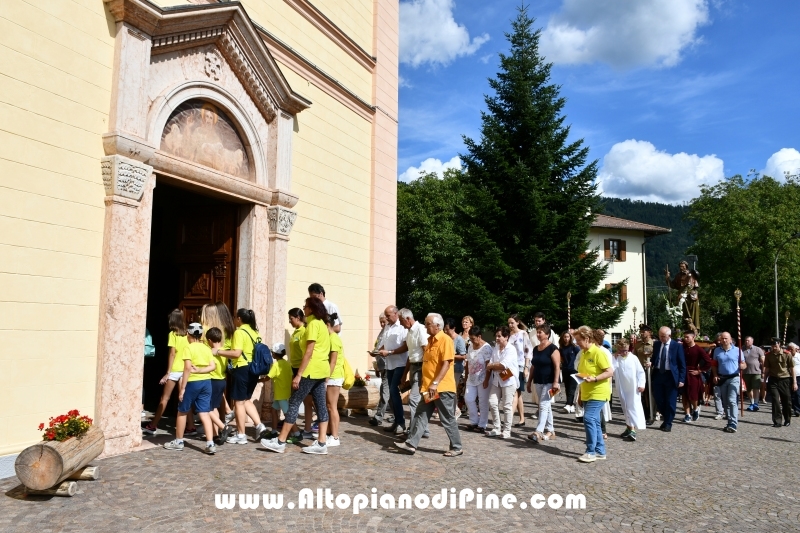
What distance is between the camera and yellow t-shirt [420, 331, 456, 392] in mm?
A: 7430

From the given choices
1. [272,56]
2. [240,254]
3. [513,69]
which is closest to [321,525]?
[240,254]

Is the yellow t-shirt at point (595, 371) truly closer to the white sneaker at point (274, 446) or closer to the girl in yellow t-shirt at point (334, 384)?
the girl in yellow t-shirt at point (334, 384)

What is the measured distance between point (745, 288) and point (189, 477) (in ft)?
141

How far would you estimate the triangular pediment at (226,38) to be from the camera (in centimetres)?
706

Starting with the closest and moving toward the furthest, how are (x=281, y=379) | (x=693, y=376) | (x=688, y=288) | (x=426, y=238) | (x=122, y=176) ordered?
(x=122, y=176)
(x=281, y=379)
(x=693, y=376)
(x=688, y=288)
(x=426, y=238)

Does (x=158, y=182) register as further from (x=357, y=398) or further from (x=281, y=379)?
(x=357, y=398)

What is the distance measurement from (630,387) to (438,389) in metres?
3.89

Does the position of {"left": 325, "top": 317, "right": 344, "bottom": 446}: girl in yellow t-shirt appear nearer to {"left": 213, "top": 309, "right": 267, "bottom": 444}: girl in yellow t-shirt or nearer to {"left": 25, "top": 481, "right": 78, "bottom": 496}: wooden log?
{"left": 213, "top": 309, "right": 267, "bottom": 444}: girl in yellow t-shirt

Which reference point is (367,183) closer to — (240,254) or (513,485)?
(240,254)

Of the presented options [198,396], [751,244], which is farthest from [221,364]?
[751,244]

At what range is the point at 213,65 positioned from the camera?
8359 millimetres

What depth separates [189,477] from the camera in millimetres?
5957

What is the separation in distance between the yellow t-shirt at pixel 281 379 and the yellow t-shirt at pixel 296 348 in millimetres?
185

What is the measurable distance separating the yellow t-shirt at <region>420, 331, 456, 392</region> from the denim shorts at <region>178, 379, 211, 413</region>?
8.61ft
